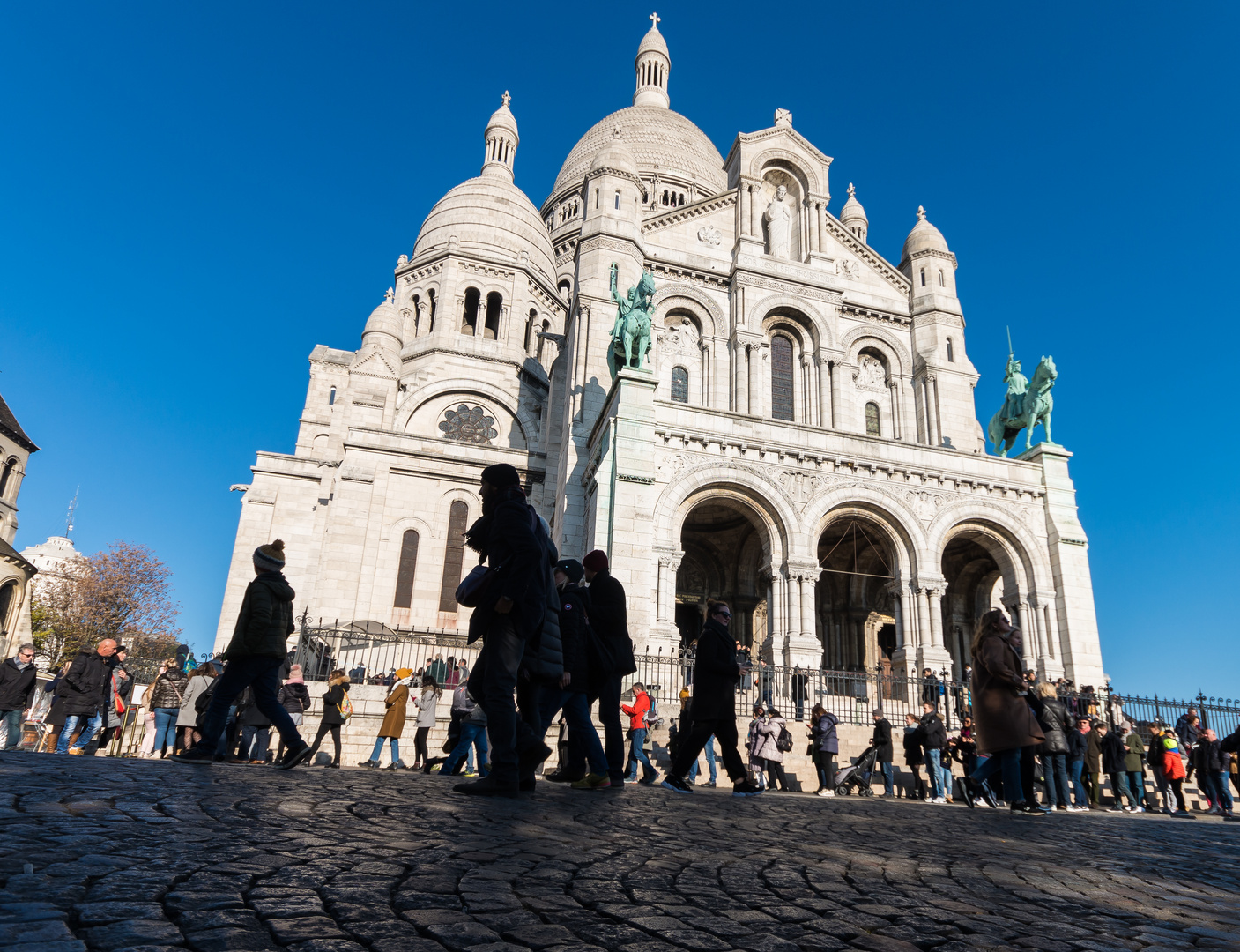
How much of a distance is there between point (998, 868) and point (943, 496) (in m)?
19.3

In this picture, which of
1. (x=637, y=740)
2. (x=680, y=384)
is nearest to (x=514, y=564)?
(x=637, y=740)

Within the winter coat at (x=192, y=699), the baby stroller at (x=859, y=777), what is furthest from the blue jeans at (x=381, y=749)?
the baby stroller at (x=859, y=777)

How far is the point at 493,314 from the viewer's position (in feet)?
126

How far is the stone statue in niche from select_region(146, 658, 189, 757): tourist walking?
911 inches

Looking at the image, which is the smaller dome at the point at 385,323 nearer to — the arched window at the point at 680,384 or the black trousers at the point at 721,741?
the arched window at the point at 680,384

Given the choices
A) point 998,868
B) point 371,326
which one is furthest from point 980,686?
point 371,326

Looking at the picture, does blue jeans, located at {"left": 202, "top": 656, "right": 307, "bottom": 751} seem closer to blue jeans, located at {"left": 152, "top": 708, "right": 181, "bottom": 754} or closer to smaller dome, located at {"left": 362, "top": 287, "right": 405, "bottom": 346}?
blue jeans, located at {"left": 152, "top": 708, "right": 181, "bottom": 754}

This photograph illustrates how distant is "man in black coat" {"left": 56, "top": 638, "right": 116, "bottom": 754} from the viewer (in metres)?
11.2

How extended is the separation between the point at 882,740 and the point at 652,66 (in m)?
59.9

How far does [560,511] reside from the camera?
24.5 metres

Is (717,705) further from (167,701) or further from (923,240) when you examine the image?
(923,240)

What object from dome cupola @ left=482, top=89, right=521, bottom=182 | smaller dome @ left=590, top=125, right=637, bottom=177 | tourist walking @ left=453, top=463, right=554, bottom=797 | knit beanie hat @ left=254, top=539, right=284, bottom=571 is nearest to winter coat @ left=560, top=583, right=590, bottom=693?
tourist walking @ left=453, top=463, right=554, bottom=797

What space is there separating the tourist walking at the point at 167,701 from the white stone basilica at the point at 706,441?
9086 mm

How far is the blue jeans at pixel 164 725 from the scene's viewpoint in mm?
12969
